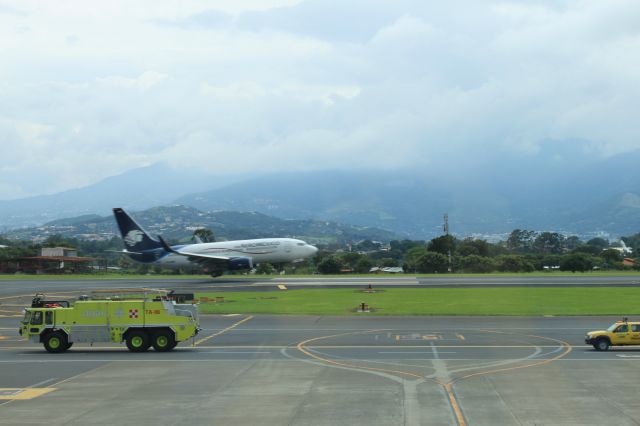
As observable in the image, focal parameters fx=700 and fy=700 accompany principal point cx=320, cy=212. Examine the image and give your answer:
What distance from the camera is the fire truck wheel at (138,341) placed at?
1511 inches

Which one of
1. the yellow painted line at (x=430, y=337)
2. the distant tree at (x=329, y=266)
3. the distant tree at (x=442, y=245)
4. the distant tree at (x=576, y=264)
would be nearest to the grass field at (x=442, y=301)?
the yellow painted line at (x=430, y=337)

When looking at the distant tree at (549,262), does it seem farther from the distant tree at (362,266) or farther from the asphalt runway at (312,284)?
the asphalt runway at (312,284)

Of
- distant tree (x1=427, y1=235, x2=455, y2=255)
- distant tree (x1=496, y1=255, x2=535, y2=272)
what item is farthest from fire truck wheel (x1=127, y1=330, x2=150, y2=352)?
distant tree (x1=427, y1=235, x2=455, y2=255)

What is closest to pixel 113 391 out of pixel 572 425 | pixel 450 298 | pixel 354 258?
pixel 572 425

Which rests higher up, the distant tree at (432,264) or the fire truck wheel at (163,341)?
the distant tree at (432,264)

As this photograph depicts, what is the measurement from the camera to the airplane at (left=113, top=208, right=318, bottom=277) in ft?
326

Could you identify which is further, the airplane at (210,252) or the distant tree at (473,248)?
the distant tree at (473,248)

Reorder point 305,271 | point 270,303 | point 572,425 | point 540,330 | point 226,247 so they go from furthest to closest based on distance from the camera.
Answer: point 305,271
point 226,247
point 270,303
point 540,330
point 572,425

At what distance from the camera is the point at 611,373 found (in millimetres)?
30250

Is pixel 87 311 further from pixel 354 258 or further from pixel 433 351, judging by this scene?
pixel 354 258

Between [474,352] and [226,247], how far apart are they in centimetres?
6862

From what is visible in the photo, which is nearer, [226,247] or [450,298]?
[450,298]

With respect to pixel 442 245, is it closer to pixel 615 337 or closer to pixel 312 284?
pixel 312 284

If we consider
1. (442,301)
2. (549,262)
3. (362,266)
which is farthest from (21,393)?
(549,262)
